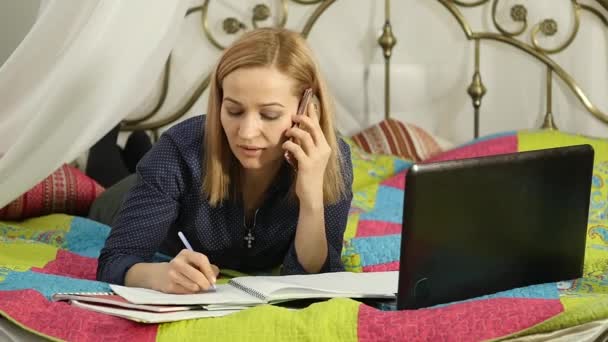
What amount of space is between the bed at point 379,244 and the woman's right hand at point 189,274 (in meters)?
0.09

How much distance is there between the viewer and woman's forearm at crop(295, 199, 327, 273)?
1.69 m

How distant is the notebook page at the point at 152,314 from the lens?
135 centimetres

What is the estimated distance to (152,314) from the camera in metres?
1.36

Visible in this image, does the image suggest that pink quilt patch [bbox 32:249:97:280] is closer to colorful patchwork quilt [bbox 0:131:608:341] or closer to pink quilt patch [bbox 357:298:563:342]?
colorful patchwork quilt [bbox 0:131:608:341]

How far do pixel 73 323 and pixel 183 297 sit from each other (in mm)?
157

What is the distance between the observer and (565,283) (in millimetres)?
1499

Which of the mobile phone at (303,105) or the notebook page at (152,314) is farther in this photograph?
the mobile phone at (303,105)

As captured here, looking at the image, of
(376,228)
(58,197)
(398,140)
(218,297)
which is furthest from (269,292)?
(398,140)

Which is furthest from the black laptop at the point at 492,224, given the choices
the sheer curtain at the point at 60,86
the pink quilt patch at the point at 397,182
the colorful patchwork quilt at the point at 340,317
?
the pink quilt patch at the point at 397,182

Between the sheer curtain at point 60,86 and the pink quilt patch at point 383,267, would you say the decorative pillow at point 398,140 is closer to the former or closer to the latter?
the pink quilt patch at point 383,267

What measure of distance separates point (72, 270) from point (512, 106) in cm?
169

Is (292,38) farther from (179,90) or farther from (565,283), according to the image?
(179,90)

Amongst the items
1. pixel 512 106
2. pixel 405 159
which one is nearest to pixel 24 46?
pixel 405 159

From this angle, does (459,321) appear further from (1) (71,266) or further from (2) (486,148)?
(2) (486,148)
